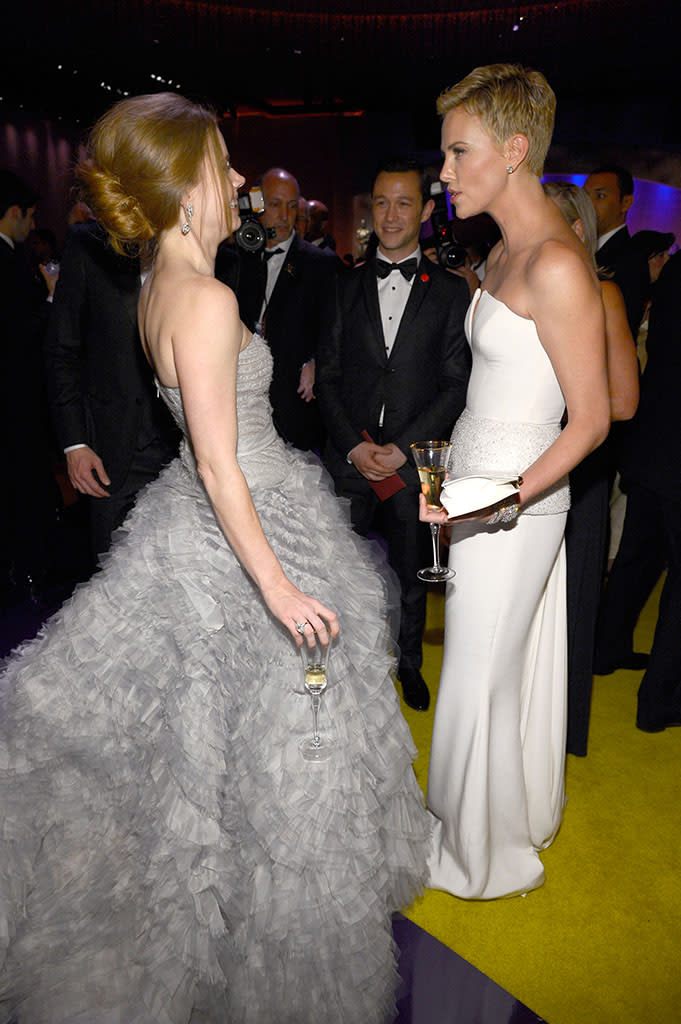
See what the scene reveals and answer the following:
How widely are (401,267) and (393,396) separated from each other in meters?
0.50

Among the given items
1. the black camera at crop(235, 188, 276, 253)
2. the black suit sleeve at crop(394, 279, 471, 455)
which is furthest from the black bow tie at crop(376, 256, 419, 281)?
the black camera at crop(235, 188, 276, 253)

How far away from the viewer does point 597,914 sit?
2143 mm

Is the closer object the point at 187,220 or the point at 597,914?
the point at 187,220

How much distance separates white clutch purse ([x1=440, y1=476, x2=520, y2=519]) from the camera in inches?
70.0

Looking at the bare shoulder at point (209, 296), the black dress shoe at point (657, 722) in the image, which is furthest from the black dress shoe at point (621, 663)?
the bare shoulder at point (209, 296)

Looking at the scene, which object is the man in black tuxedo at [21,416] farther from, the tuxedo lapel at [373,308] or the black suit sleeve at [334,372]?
the tuxedo lapel at [373,308]

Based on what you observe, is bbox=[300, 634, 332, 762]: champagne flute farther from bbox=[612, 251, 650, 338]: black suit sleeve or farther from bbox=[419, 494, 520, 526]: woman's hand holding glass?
bbox=[612, 251, 650, 338]: black suit sleeve

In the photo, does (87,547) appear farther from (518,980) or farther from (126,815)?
(518,980)

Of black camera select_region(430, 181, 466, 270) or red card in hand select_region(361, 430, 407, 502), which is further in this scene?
black camera select_region(430, 181, 466, 270)

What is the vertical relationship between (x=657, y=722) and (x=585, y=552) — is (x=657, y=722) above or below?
below

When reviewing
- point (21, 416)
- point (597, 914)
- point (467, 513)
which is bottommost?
point (597, 914)

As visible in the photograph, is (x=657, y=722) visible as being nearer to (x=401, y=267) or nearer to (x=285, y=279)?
(x=401, y=267)

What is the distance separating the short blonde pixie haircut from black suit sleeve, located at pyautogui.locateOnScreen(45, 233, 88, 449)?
5.03ft

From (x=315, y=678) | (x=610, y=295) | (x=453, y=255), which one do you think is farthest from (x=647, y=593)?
(x=315, y=678)
